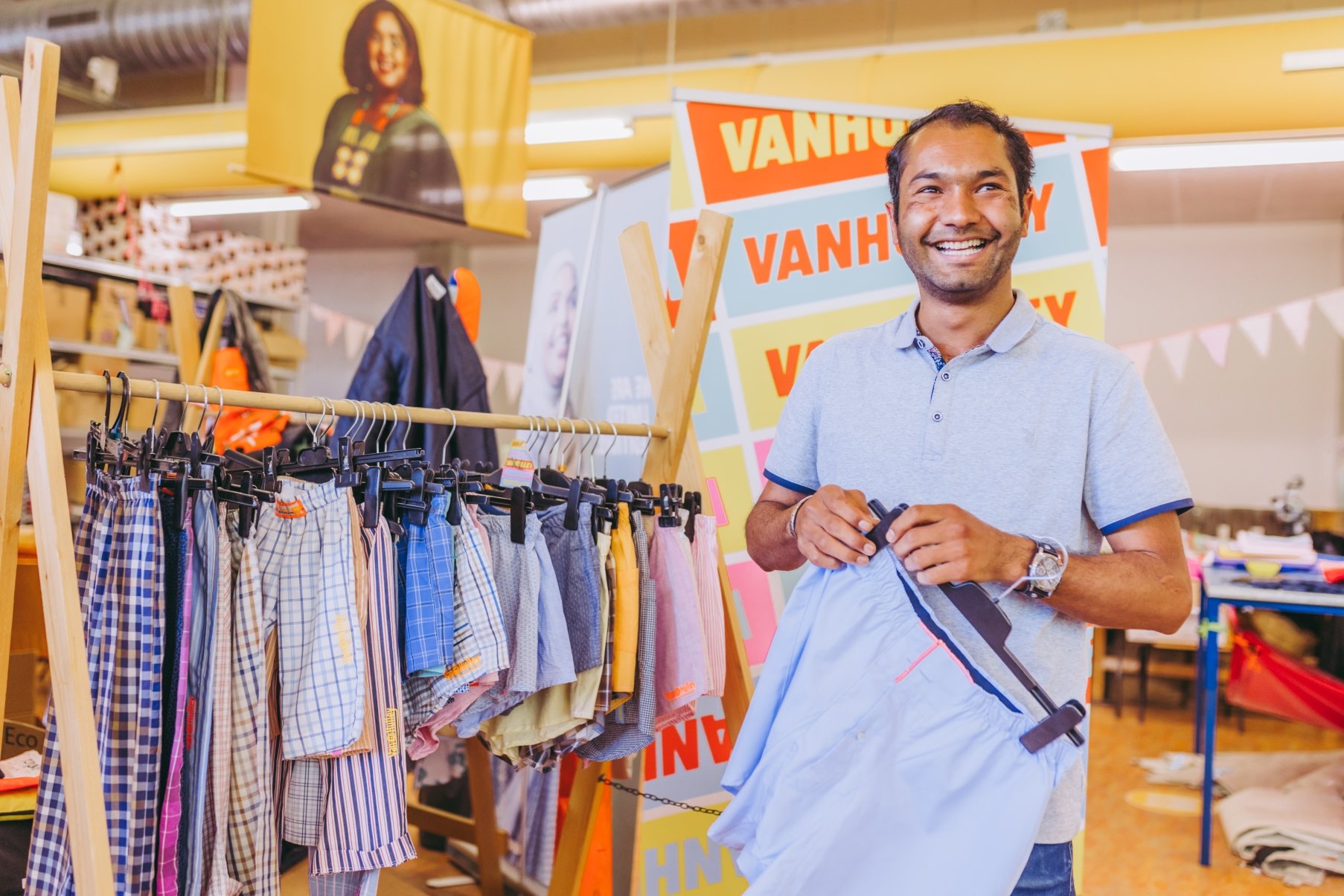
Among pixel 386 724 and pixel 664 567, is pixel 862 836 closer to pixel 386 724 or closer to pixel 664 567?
pixel 386 724

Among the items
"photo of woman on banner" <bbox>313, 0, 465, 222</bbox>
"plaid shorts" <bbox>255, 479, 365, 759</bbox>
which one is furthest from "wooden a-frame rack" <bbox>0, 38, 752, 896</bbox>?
"photo of woman on banner" <bbox>313, 0, 465, 222</bbox>

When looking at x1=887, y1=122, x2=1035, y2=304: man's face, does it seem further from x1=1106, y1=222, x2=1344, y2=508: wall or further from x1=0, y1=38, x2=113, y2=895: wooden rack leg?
x1=1106, y1=222, x2=1344, y2=508: wall

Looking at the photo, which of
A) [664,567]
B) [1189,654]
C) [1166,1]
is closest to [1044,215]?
[664,567]

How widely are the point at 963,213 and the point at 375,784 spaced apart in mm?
1272

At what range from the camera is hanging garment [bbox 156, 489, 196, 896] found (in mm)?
1572

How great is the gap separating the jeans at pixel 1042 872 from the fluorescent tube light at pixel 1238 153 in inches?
213

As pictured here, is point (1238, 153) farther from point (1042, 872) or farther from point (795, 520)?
point (1042, 872)

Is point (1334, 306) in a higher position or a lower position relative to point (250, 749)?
higher

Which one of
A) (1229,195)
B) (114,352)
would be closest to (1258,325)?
(1229,195)

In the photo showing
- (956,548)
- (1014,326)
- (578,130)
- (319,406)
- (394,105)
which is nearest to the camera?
(956,548)

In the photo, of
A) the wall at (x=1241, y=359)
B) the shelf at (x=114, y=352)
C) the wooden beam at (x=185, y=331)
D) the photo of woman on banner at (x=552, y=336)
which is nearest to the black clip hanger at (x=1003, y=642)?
the photo of woman on banner at (x=552, y=336)

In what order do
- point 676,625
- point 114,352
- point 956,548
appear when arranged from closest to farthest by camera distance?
point 956,548 < point 676,625 < point 114,352

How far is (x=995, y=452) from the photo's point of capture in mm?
1495

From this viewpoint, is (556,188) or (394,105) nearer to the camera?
(394,105)
